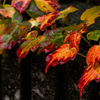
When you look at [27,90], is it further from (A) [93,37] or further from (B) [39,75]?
(A) [93,37]

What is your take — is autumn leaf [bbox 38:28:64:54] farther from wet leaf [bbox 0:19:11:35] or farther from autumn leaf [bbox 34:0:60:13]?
wet leaf [bbox 0:19:11:35]

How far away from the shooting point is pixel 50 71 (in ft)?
2.52

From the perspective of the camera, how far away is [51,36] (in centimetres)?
57

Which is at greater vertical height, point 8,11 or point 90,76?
point 8,11

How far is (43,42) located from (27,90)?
0.42 meters

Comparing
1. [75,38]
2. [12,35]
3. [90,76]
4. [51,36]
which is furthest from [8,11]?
[90,76]

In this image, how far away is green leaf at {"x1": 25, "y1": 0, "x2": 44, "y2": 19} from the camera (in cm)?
71

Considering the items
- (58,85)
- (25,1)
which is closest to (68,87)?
(58,85)

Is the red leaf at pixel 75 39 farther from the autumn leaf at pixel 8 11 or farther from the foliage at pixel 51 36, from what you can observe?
the autumn leaf at pixel 8 11

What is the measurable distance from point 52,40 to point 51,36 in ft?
0.07

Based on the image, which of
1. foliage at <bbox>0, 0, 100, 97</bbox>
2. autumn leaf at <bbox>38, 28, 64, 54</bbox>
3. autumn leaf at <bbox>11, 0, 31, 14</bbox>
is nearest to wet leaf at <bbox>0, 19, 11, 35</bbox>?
foliage at <bbox>0, 0, 100, 97</bbox>

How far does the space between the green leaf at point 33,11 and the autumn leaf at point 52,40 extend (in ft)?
0.58

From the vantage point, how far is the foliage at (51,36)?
49 centimetres

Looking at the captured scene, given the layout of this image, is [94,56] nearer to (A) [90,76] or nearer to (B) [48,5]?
(A) [90,76]
